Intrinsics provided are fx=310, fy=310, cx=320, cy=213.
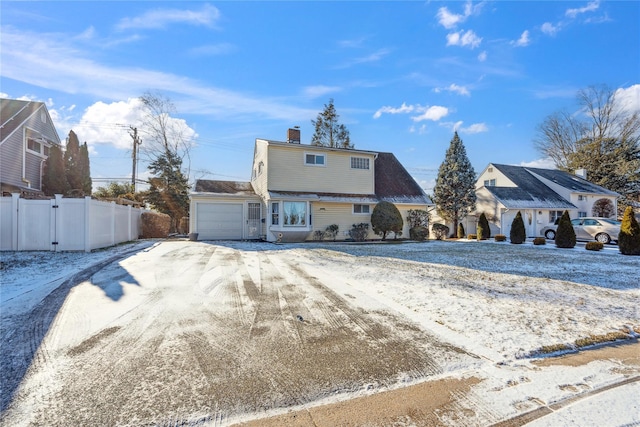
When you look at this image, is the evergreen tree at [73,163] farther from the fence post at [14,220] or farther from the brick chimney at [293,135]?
the brick chimney at [293,135]

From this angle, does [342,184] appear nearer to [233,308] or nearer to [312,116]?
[233,308]

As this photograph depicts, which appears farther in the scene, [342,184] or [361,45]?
[342,184]

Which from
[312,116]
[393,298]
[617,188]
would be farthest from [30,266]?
[617,188]

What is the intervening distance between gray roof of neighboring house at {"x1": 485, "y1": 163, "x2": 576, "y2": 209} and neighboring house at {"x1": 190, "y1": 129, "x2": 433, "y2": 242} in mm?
8942

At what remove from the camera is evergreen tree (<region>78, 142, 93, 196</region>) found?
1812cm

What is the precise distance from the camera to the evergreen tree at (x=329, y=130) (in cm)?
3331

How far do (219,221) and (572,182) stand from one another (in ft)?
102

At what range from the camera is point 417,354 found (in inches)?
136

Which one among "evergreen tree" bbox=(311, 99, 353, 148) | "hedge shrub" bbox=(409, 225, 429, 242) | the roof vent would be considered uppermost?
"evergreen tree" bbox=(311, 99, 353, 148)

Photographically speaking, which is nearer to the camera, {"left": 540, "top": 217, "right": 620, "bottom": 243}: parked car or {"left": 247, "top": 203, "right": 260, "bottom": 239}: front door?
{"left": 247, "top": 203, "right": 260, "bottom": 239}: front door

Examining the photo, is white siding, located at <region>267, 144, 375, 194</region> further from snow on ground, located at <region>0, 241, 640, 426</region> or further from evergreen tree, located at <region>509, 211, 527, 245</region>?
evergreen tree, located at <region>509, 211, 527, 245</region>

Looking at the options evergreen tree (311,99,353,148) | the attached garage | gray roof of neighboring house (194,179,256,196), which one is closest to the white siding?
the attached garage

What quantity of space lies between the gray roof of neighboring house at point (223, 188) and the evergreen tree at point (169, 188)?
7.48m

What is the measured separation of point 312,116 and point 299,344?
105 ft
